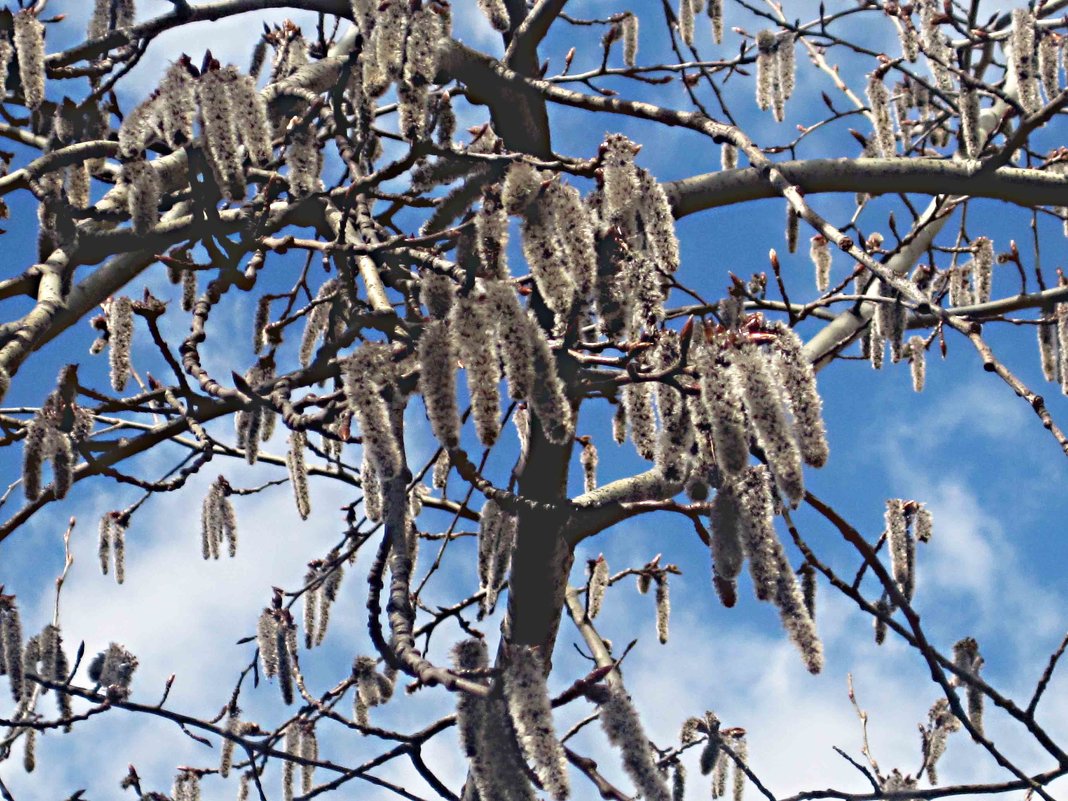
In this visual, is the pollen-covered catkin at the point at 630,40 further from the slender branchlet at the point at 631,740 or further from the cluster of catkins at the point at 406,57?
the slender branchlet at the point at 631,740

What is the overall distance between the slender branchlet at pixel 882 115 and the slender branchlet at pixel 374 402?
3680mm

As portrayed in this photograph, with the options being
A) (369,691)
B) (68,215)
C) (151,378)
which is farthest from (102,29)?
(369,691)

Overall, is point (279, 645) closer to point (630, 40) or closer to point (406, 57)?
point (406, 57)

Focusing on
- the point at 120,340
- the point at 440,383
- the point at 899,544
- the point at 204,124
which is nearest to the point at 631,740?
the point at 440,383

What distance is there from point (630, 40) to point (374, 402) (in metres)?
4.60

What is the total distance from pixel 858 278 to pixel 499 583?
3153mm

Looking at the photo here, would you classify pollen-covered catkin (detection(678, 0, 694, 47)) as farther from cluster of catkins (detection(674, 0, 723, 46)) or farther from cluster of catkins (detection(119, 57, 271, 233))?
cluster of catkins (detection(119, 57, 271, 233))

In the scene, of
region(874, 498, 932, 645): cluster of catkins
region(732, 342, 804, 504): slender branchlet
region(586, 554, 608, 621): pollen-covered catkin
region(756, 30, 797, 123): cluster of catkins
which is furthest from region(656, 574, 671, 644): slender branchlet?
region(732, 342, 804, 504): slender branchlet

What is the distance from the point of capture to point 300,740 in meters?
5.05

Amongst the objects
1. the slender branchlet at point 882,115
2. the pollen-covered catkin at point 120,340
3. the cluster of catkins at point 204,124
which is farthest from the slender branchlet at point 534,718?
the slender branchlet at point 882,115

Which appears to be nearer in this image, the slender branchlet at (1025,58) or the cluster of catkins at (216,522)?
the slender branchlet at (1025,58)

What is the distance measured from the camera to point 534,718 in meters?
2.23

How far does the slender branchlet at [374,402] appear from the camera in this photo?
7.99ft

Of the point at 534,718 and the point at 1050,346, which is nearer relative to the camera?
the point at 534,718
